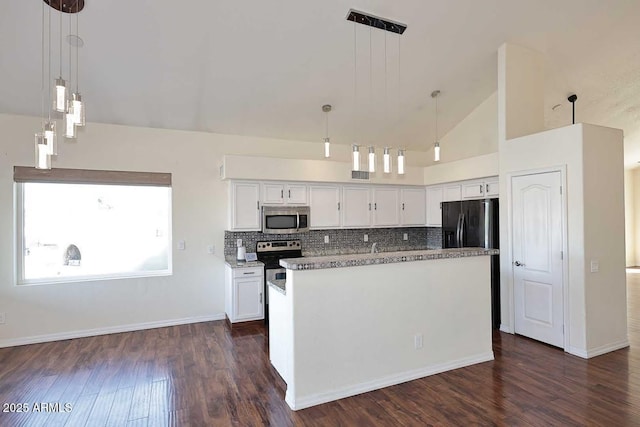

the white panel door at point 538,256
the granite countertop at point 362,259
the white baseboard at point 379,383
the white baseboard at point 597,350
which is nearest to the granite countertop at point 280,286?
the granite countertop at point 362,259

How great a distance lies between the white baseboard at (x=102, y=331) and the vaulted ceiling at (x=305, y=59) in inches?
108

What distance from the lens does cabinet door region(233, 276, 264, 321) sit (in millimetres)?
4754

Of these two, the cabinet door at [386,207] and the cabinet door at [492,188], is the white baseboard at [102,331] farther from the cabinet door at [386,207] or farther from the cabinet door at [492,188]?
the cabinet door at [492,188]

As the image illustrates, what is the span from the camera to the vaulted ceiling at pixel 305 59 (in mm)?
3312

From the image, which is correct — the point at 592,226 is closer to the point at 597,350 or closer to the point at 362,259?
the point at 597,350

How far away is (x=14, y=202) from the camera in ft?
13.7

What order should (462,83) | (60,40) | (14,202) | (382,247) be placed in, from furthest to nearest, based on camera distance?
(382,247), (462,83), (14,202), (60,40)

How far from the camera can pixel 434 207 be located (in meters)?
6.18

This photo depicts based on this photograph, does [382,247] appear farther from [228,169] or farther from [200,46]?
[200,46]

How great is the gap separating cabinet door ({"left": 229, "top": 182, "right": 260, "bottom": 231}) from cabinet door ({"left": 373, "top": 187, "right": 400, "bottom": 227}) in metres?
2.06

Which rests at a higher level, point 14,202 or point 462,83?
point 462,83

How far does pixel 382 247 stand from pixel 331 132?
7.52 feet

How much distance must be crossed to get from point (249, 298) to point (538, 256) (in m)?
3.70

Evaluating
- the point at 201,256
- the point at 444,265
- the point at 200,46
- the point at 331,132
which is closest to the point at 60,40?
the point at 200,46
